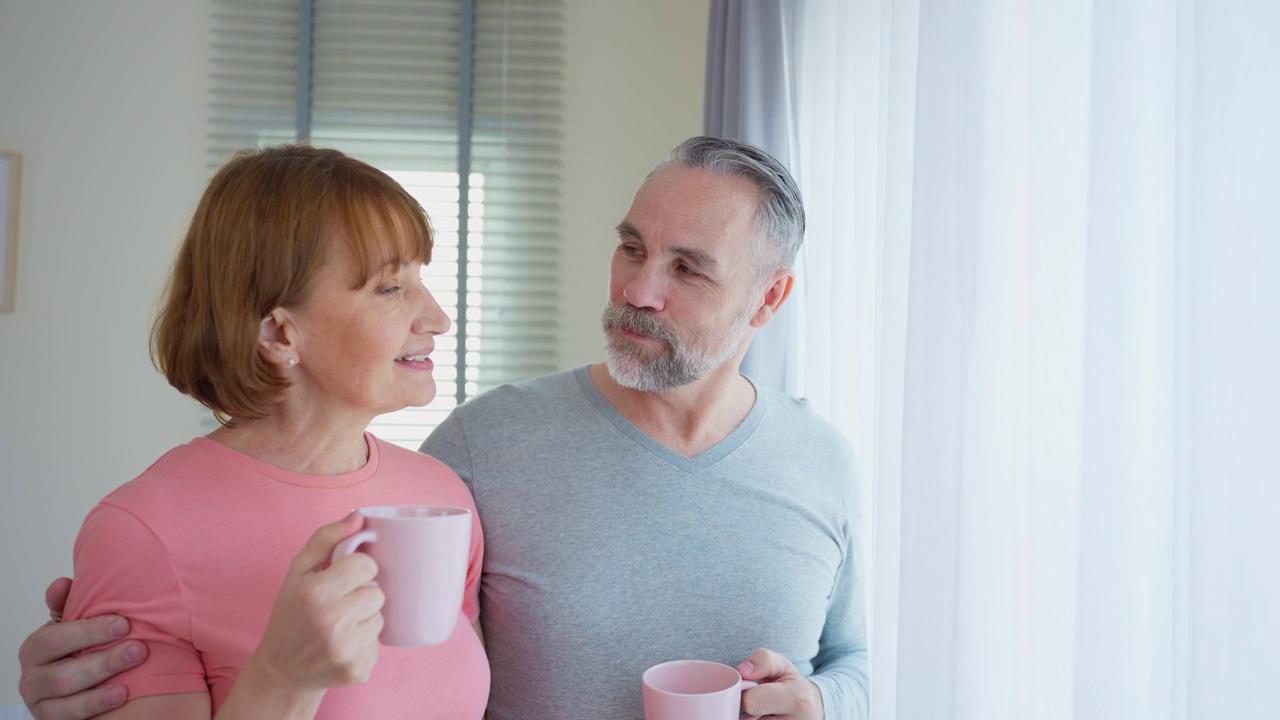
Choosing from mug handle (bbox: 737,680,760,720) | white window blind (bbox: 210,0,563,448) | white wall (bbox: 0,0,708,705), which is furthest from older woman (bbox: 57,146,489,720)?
white wall (bbox: 0,0,708,705)

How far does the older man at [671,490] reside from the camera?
1.29 meters

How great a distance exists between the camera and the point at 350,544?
0.75m

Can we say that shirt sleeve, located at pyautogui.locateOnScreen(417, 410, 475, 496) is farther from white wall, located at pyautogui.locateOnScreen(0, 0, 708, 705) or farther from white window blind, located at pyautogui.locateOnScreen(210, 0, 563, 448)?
white wall, located at pyautogui.locateOnScreen(0, 0, 708, 705)

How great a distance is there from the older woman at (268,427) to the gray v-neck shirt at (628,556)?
164 millimetres

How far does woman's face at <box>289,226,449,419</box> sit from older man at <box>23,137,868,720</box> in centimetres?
33

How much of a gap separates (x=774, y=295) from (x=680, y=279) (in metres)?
0.24

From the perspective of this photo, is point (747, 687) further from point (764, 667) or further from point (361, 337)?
point (361, 337)

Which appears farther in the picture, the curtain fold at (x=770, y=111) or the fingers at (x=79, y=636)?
the curtain fold at (x=770, y=111)

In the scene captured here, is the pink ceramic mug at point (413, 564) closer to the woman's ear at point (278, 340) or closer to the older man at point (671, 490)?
the woman's ear at point (278, 340)

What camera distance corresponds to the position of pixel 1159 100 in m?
0.88

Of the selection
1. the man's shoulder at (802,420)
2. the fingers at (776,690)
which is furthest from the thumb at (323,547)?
the man's shoulder at (802,420)

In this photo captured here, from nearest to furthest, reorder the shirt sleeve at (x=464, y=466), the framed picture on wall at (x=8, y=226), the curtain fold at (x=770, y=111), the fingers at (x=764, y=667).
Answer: the fingers at (x=764, y=667) < the shirt sleeve at (x=464, y=466) < the curtain fold at (x=770, y=111) < the framed picture on wall at (x=8, y=226)

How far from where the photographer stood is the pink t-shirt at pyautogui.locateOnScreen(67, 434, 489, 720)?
90cm

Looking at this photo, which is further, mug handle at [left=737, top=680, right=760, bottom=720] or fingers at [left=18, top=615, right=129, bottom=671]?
mug handle at [left=737, top=680, right=760, bottom=720]
